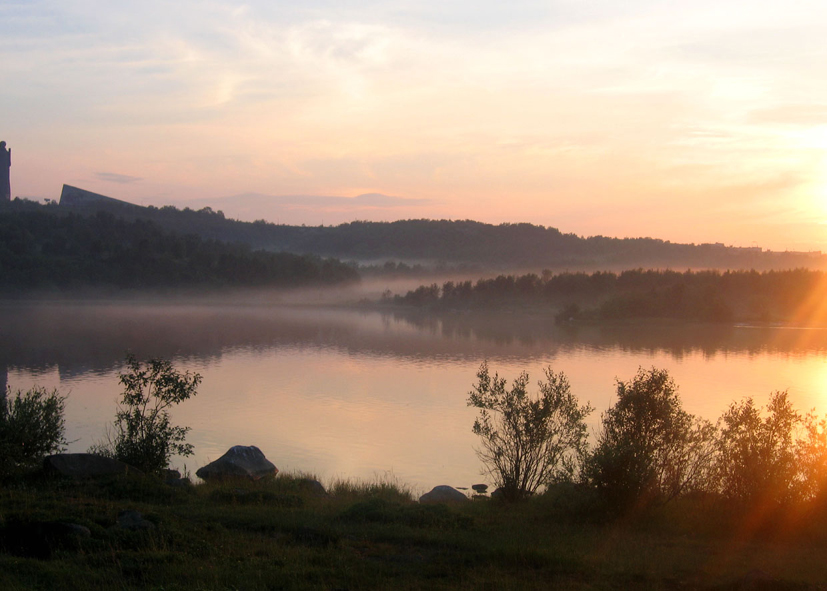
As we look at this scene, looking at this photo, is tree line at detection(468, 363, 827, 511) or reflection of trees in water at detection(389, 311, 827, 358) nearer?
tree line at detection(468, 363, 827, 511)

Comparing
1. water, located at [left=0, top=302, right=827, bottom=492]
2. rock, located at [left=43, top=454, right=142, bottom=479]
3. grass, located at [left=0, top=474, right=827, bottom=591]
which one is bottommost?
water, located at [left=0, top=302, right=827, bottom=492]

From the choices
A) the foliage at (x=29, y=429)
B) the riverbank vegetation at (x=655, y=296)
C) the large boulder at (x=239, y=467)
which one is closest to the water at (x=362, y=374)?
the large boulder at (x=239, y=467)

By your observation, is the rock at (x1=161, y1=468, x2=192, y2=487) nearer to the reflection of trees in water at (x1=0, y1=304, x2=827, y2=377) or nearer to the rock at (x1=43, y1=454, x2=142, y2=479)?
the rock at (x1=43, y1=454, x2=142, y2=479)

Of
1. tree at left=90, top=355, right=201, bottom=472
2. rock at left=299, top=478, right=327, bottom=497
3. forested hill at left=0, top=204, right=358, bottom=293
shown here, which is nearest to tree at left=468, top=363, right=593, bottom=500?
rock at left=299, top=478, right=327, bottom=497

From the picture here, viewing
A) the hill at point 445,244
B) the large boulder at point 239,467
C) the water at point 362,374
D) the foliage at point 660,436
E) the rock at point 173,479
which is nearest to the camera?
the foliage at point 660,436

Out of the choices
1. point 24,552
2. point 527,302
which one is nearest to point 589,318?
point 527,302

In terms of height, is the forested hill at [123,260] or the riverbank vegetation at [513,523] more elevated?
the forested hill at [123,260]

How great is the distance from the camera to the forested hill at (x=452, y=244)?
120 m

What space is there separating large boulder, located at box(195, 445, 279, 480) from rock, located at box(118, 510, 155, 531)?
4.48 metres

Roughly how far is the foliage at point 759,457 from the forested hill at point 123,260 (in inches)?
3379

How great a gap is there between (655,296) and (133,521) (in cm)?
6763

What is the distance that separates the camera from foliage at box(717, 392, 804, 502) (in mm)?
8336

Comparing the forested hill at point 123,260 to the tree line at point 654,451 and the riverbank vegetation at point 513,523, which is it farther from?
the tree line at point 654,451

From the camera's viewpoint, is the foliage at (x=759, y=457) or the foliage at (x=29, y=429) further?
the foliage at (x=29, y=429)
